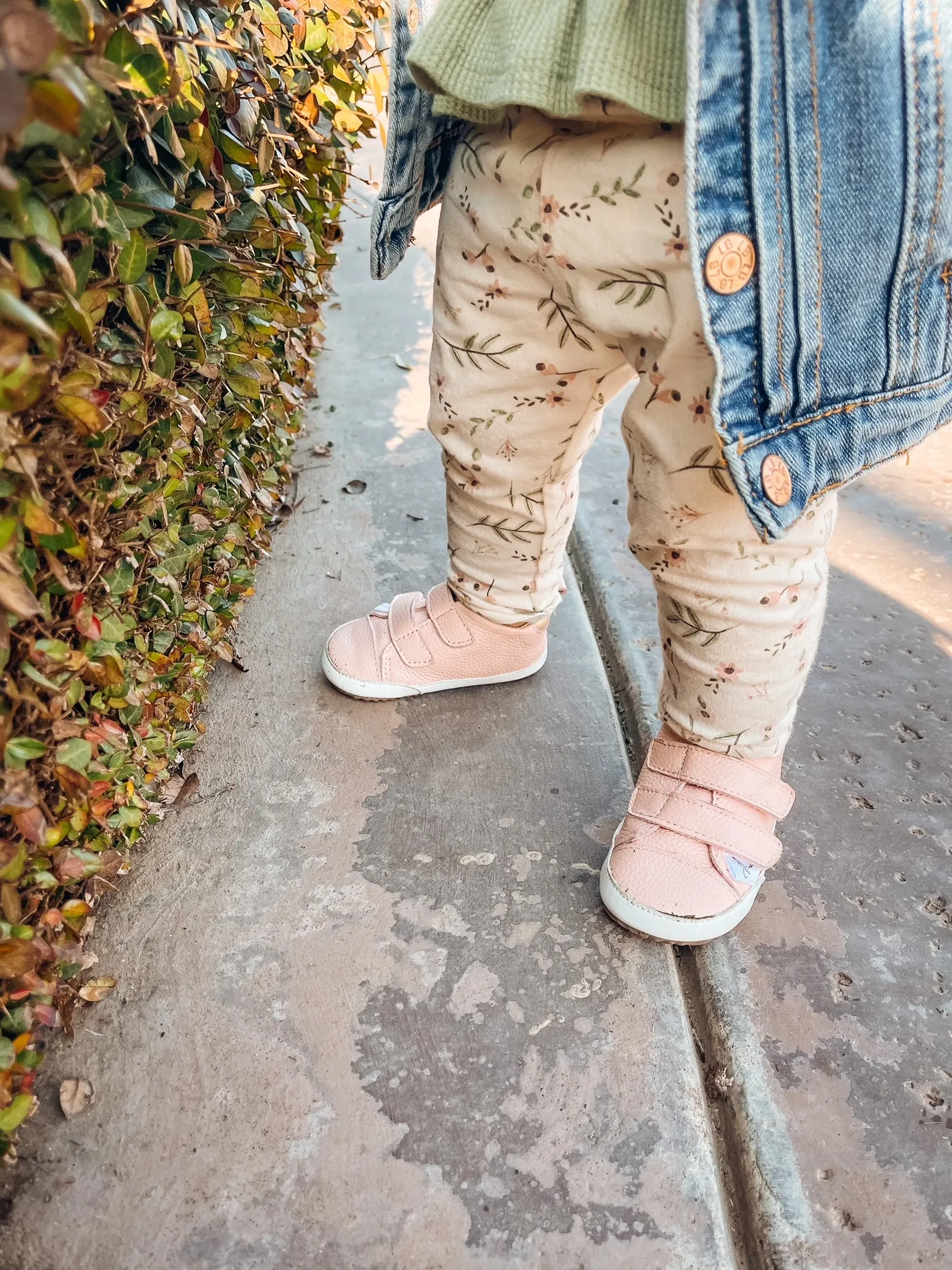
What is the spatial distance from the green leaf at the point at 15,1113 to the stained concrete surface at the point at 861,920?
0.68 meters

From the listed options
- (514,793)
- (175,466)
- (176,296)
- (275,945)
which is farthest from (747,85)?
(275,945)

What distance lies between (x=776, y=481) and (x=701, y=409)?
4.7 inches

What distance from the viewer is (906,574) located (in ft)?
5.79

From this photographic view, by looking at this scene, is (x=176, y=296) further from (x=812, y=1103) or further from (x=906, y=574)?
(x=906, y=574)

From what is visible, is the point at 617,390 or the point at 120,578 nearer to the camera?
the point at 120,578

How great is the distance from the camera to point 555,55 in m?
0.87

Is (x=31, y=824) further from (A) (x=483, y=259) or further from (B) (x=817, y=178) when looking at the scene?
(B) (x=817, y=178)

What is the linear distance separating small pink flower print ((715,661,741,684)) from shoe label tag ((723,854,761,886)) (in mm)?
216

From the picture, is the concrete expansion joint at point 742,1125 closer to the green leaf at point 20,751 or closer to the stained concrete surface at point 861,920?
the stained concrete surface at point 861,920

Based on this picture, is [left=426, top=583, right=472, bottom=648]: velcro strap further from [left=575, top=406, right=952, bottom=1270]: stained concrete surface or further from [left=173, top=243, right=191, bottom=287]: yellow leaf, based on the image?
[left=173, top=243, right=191, bottom=287]: yellow leaf

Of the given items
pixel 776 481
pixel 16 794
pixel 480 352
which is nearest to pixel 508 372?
pixel 480 352

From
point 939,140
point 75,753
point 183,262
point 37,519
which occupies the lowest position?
point 75,753

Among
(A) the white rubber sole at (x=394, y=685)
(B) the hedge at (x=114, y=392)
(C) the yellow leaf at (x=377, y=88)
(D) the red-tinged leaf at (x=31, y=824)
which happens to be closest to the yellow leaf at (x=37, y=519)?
(B) the hedge at (x=114, y=392)

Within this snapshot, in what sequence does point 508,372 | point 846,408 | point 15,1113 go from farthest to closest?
point 508,372 → point 846,408 → point 15,1113
